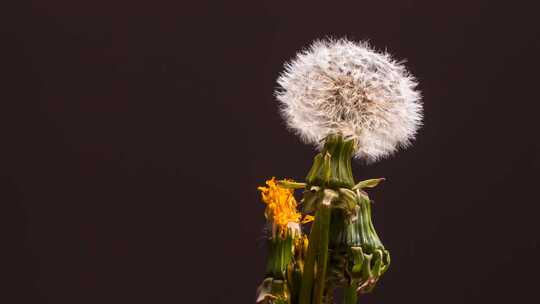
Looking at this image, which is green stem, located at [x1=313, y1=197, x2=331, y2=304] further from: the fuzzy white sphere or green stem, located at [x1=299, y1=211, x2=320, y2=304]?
the fuzzy white sphere

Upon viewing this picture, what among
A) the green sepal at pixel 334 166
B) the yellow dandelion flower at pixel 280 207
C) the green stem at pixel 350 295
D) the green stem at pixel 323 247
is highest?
the green sepal at pixel 334 166

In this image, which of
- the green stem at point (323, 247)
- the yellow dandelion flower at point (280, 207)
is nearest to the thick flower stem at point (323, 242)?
the green stem at point (323, 247)

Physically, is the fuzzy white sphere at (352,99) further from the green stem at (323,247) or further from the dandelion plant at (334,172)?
the green stem at (323,247)

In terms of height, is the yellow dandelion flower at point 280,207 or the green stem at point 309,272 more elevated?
the yellow dandelion flower at point 280,207

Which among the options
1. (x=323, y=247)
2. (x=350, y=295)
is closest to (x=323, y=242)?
(x=323, y=247)

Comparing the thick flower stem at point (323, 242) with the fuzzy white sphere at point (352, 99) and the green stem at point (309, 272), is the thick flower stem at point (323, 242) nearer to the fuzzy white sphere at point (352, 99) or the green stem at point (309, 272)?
the green stem at point (309, 272)

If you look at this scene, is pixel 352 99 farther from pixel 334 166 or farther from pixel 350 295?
pixel 350 295

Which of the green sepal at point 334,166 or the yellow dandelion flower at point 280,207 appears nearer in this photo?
the green sepal at point 334,166

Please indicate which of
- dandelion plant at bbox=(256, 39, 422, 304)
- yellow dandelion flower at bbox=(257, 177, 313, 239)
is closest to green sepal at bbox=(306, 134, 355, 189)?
dandelion plant at bbox=(256, 39, 422, 304)

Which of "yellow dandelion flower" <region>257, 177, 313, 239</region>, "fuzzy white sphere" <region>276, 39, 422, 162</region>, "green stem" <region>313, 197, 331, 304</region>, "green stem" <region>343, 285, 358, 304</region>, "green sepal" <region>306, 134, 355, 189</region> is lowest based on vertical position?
"green stem" <region>343, 285, 358, 304</region>
